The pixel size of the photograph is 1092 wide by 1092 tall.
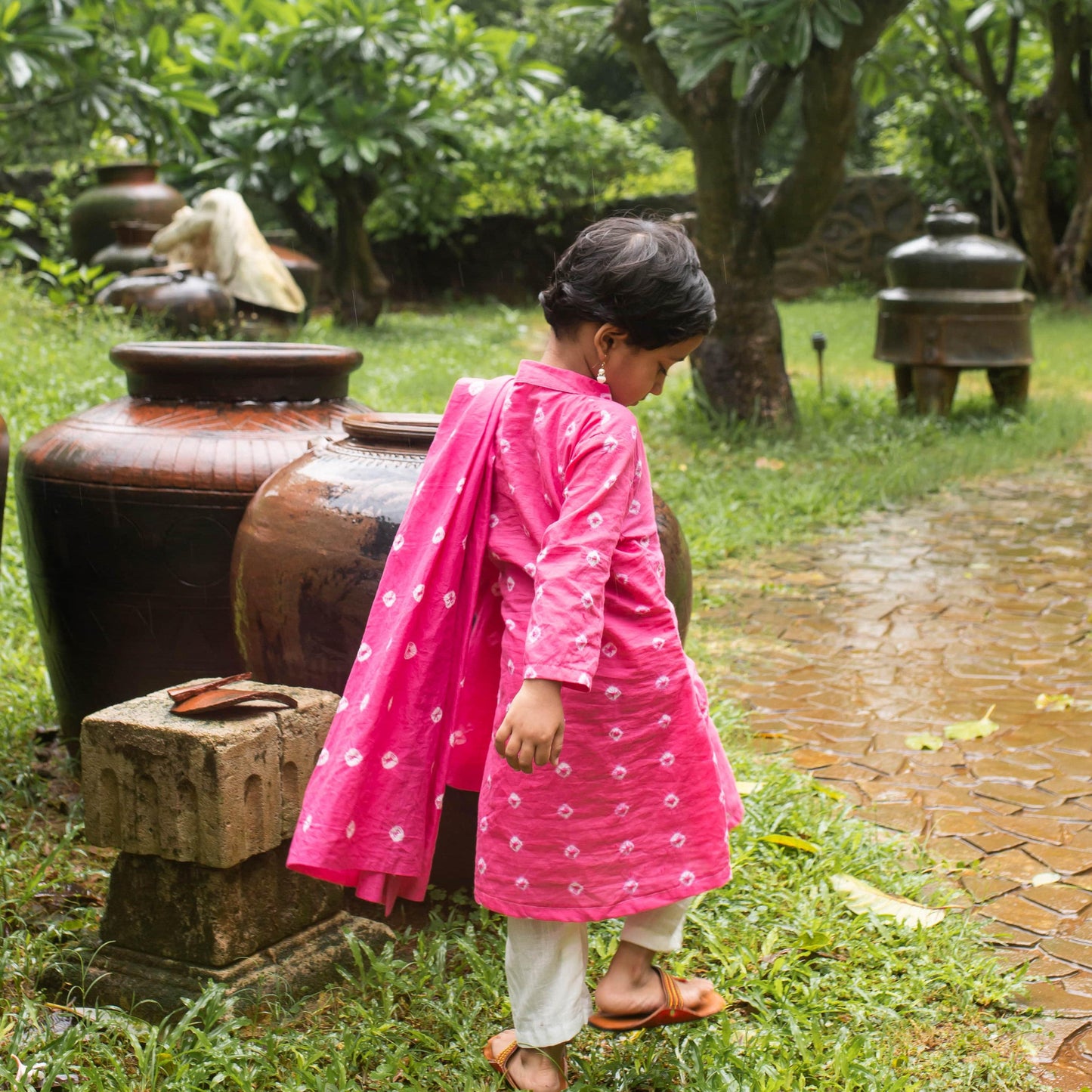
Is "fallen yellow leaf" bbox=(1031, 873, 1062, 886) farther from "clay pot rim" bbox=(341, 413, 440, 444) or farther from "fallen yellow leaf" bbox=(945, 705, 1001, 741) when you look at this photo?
"clay pot rim" bbox=(341, 413, 440, 444)

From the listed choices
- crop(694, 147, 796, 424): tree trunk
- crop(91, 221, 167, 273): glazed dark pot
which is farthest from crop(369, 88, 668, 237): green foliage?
crop(694, 147, 796, 424): tree trunk

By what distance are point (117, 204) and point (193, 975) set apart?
9901 mm

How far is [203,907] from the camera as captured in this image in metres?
2.21

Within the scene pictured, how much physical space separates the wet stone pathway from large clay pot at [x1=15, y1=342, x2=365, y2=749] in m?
1.61

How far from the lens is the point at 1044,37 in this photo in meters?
14.5

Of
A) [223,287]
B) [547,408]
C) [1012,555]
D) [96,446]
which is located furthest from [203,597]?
[223,287]

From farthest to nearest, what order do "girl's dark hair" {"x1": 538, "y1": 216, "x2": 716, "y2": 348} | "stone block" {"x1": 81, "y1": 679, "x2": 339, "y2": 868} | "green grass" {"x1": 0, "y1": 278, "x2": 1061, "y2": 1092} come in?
"stone block" {"x1": 81, "y1": 679, "x2": 339, "y2": 868} < "green grass" {"x1": 0, "y1": 278, "x2": 1061, "y2": 1092} < "girl's dark hair" {"x1": 538, "y1": 216, "x2": 716, "y2": 348}

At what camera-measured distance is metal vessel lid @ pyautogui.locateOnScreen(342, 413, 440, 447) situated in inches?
108

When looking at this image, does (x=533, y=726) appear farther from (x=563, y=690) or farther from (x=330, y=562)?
(x=330, y=562)

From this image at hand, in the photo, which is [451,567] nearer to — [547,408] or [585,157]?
[547,408]

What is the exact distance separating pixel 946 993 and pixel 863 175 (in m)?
15.8

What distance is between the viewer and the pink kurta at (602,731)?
5.95ft

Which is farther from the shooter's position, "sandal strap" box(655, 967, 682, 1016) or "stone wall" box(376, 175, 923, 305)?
"stone wall" box(376, 175, 923, 305)

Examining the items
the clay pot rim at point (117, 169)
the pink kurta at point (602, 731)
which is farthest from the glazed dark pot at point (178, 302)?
the pink kurta at point (602, 731)
